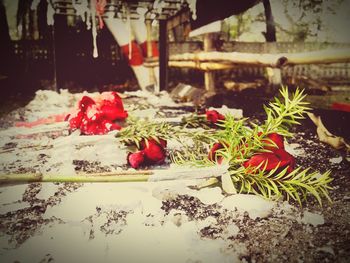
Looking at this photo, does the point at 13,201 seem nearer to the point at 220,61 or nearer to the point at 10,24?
the point at 220,61

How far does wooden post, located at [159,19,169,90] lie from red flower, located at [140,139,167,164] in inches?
148

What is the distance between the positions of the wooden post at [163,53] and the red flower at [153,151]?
375 centimetres

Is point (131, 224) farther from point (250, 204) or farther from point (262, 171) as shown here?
point (262, 171)

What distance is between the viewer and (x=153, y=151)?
2139mm

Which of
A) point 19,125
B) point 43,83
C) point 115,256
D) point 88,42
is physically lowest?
point 115,256

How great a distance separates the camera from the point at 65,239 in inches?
55.3

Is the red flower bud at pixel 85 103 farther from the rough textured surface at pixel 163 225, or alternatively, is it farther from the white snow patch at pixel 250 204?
the white snow patch at pixel 250 204

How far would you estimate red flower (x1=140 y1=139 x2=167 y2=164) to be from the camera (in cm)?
214

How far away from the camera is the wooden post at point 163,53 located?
5668mm

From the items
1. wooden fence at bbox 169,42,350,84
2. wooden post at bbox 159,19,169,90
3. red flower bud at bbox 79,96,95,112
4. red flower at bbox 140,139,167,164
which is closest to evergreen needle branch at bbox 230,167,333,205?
red flower at bbox 140,139,167,164

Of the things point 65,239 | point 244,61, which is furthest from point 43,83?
point 65,239

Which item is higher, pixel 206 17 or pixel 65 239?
pixel 206 17

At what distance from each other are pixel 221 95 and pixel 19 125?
2704mm

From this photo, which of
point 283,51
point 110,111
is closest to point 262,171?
point 110,111
